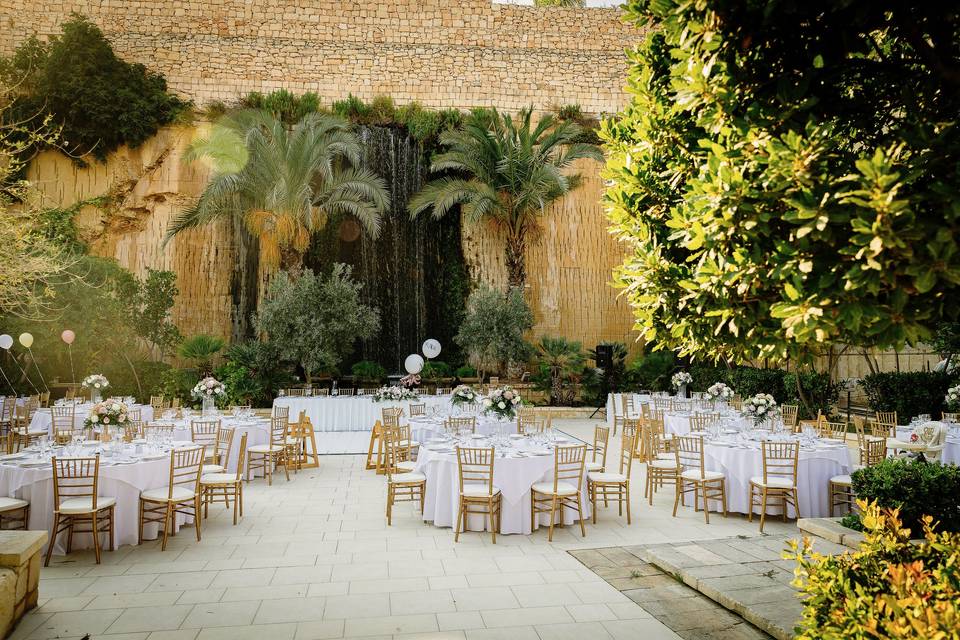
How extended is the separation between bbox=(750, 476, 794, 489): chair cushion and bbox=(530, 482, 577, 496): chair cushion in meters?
1.96

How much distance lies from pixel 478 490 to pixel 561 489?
2.68 ft

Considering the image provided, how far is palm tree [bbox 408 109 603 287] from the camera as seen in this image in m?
18.1

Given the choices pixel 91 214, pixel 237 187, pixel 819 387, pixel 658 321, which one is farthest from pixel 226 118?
pixel 658 321

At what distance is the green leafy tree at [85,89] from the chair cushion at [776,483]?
20.0 metres

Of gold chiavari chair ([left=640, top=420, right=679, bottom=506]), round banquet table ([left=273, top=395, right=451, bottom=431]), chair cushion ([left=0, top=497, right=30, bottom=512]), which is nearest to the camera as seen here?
chair cushion ([left=0, top=497, right=30, bottom=512])

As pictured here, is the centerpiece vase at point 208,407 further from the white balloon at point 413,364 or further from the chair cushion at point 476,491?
the white balloon at point 413,364

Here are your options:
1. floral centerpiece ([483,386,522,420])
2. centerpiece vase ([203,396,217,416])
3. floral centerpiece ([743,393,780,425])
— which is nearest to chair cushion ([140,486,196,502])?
centerpiece vase ([203,396,217,416])

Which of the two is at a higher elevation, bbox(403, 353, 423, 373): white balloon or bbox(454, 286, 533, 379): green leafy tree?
bbox(454, 286, 533, 379): green leafy tree

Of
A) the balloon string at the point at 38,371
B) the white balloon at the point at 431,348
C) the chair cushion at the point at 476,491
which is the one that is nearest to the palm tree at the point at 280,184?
the white balloon at the point at 431,348

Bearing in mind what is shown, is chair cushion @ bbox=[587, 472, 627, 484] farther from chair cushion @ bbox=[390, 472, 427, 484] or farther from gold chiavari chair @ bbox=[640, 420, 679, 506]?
chair cushion @ bbox=[390, 472, 427, 484]

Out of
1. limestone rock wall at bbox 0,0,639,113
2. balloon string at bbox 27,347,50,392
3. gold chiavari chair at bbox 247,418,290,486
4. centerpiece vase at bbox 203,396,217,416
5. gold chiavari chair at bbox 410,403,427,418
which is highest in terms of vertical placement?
limestone rock wall at bbox 0,0,639,113

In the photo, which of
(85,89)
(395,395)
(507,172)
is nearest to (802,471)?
(395,395)

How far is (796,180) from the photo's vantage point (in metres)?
2.08

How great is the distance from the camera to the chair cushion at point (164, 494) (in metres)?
5.82
